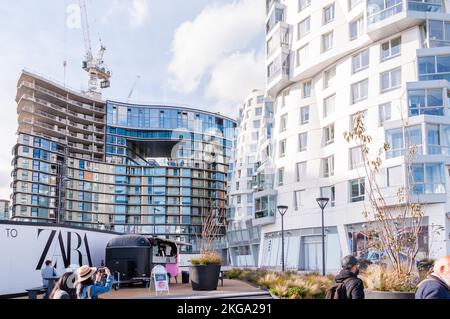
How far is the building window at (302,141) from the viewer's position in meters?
43.4

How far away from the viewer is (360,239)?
35531 mm

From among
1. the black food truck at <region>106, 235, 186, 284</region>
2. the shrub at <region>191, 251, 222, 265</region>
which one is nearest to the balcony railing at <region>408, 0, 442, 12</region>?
the black food truck at <region>106, 235, 186, 284</region>

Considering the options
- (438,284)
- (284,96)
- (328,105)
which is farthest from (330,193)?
(438,284)

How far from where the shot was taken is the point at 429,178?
3203cm

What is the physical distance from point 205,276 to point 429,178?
64.1ft

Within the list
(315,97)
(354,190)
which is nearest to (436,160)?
(354,190)

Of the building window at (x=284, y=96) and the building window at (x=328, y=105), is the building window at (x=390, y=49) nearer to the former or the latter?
the building window at (x=328, y=105)

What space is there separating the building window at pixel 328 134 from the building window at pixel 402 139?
754 cm

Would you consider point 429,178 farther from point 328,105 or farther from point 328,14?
point 328,14

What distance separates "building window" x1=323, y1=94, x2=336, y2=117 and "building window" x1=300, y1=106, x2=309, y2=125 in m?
2.06
